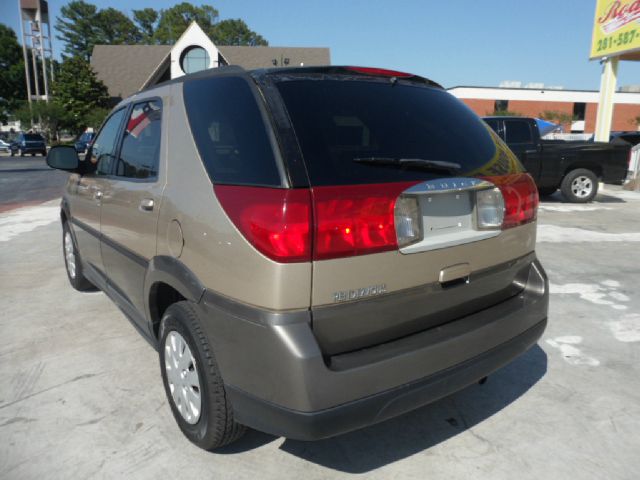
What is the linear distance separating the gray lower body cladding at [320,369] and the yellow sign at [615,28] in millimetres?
15320

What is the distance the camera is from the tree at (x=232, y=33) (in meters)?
79.8

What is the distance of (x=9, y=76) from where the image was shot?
64812mm

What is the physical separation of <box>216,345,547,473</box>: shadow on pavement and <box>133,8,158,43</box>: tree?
292ft

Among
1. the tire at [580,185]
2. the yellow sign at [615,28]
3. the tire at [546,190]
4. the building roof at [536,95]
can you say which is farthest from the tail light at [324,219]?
the building roof at [536,95]

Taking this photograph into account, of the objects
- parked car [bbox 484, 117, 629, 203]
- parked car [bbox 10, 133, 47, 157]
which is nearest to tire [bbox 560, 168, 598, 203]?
parked car [bbox 484, 117, 629, 203]

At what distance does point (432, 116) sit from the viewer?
252cm

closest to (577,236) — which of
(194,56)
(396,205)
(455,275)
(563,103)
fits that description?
(455,275)

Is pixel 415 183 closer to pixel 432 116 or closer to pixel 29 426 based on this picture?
pixel 432 116

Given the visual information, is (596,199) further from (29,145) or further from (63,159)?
(29,145)

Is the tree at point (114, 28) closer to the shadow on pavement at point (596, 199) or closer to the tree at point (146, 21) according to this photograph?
the tree at point (146, 21)

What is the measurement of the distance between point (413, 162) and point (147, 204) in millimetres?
1440

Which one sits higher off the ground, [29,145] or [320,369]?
[29,145]

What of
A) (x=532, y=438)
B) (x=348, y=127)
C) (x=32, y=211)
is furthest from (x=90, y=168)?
(x=32, y=211)

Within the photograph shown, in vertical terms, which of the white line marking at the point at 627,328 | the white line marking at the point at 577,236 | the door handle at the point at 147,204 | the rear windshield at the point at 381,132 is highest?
the rear windshield at the point at 381,132
